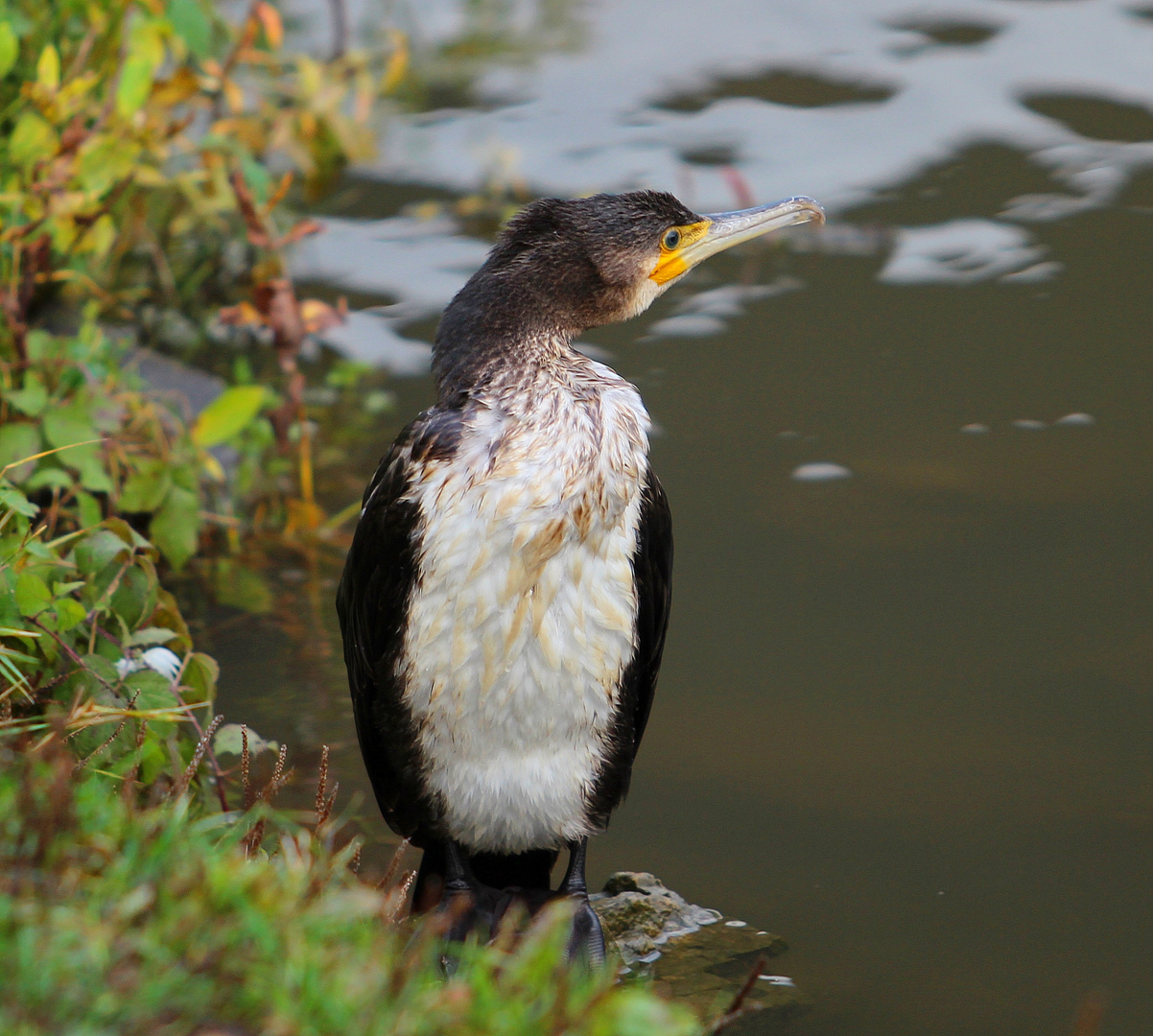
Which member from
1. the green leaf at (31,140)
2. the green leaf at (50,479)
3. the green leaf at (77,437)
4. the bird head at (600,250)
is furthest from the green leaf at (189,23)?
the bird head at (600,250)

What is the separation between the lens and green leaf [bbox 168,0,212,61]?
4.33 metres

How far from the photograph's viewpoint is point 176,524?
4.10m

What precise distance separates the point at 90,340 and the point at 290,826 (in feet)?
6.87

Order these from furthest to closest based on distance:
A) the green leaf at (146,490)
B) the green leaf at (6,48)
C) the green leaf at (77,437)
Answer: the green leaf at (146,490)
the green leaf at (6,48)
the green leaf at (77,437)

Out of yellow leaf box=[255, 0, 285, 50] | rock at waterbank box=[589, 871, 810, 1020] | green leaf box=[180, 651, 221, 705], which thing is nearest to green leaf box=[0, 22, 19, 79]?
yellow leaf box=[255, 0, 285, 50]

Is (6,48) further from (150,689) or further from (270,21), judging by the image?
(150,689)

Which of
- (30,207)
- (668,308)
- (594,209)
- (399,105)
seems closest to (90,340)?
(30,207)

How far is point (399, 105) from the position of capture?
758 centimetres

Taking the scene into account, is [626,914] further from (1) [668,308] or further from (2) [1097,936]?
(1) [668,308]

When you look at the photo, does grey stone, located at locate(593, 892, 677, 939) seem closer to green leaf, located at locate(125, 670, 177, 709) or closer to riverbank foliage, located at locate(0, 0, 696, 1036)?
riverbank foliage, located at locate(0, 0, 696, 1036)

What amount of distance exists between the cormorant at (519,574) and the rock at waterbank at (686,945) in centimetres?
20

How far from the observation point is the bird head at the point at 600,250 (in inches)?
122

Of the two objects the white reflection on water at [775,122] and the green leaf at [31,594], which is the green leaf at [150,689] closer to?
the green leaf at [31,594]

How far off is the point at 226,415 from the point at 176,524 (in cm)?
37
